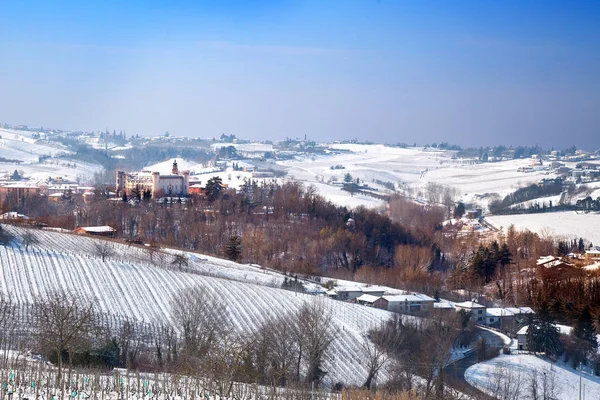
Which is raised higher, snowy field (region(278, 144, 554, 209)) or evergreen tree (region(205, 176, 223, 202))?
evergreen tree (region(205, 176, 223, 202))

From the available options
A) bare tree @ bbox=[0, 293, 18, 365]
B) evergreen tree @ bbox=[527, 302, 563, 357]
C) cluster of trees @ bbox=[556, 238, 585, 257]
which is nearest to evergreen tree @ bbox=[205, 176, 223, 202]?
cluster of trees @ bbox=[556, 238, 585, 257]

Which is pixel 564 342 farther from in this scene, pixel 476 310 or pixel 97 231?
pixel 97 231

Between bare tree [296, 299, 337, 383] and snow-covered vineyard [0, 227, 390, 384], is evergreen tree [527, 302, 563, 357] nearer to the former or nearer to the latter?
snow-covered vineyard [0, 227, 390, 384]

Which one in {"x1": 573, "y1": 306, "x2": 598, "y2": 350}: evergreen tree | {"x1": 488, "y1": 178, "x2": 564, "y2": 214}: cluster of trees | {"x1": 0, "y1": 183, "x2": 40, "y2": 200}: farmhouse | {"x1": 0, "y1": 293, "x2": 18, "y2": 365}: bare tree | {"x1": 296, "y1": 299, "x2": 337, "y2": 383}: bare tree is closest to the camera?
{"x1": 0, "y1": 293, "x2": 18, "y2": 365}: bare tree

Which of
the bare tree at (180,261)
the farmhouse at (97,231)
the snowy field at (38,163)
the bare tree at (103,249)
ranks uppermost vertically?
the bare tree at (103,249)

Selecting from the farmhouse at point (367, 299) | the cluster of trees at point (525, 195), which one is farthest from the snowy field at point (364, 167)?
the farmhouse at point (367, 299)

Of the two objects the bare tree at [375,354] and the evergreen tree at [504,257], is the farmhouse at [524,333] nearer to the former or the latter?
the bare tree at [375,354]

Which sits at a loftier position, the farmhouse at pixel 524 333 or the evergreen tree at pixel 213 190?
the evergreen tree at pixel 213 190
